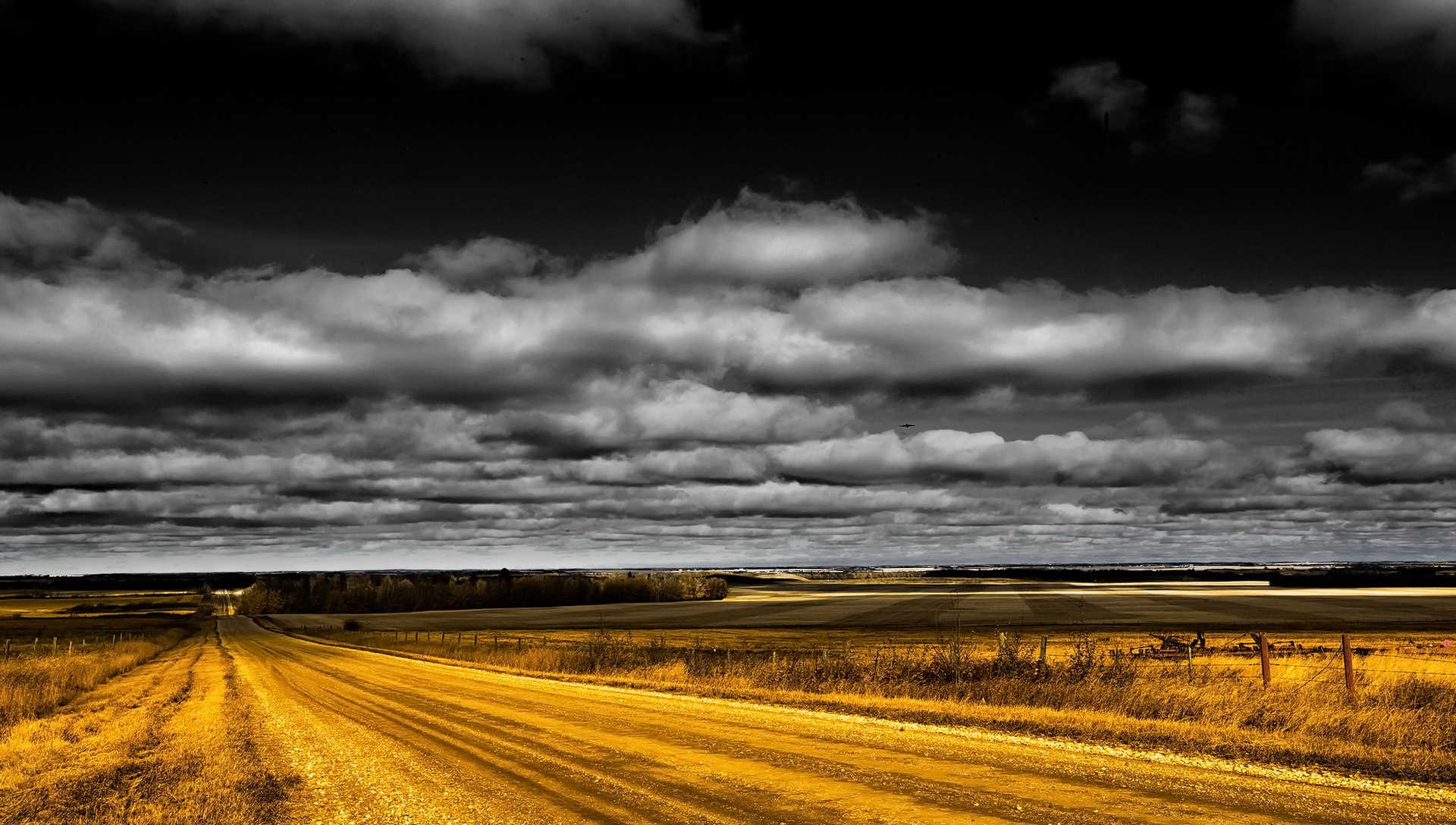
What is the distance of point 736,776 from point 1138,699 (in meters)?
11.5

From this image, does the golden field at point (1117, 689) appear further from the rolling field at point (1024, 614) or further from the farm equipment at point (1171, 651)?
the rolling field at point (1024, 614)

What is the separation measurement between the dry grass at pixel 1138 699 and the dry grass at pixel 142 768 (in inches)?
515

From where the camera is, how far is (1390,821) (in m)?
10.6

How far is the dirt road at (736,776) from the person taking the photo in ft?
36.9

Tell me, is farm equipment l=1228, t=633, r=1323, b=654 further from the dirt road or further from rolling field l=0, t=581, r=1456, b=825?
the dirt road

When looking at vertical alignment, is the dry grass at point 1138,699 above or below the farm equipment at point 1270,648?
above

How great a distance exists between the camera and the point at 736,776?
13727 millimetres

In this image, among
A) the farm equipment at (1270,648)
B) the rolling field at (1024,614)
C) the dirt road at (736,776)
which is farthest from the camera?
the rolling field at (1024,614)

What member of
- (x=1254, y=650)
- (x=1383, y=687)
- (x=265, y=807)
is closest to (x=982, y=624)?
(x=1254, y=650)

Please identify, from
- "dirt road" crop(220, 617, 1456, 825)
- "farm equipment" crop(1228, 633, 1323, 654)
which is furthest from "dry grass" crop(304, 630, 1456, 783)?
"farm equipment" crop(1228, 633, 1323, 654)

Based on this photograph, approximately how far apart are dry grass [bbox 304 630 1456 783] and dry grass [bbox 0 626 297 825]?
515 inches

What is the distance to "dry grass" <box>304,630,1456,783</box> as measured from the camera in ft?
50.9

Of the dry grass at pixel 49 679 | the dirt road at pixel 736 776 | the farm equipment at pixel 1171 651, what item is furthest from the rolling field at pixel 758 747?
the farm equipment at pixel 1171 651

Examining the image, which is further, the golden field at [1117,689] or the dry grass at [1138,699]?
the golden field at [1117,689]
